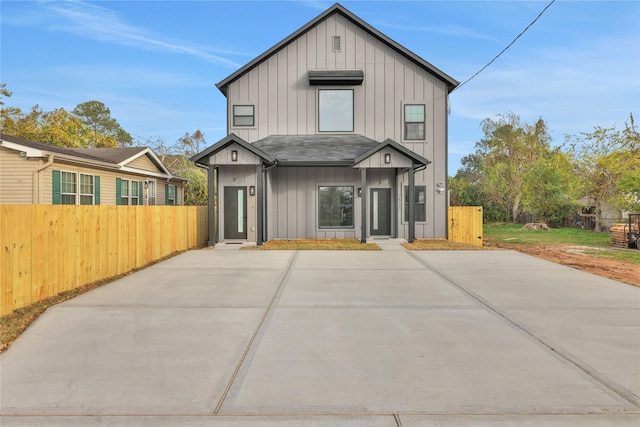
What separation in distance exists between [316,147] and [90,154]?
12688 millimetres

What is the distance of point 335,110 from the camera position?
58.4ft

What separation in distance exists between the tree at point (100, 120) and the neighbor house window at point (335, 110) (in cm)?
4612

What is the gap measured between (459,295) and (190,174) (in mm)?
33165

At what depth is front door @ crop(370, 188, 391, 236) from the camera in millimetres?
17359

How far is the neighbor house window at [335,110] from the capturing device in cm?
1764

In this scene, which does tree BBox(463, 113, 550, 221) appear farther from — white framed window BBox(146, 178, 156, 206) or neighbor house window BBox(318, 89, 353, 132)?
white framed window BBox(146, 178, 156, 206)

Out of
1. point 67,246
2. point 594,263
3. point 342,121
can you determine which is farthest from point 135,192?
point 594,263

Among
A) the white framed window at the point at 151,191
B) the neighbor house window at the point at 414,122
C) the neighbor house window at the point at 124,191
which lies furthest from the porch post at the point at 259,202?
the white framed window at the point at 151,191

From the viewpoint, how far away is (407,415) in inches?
119

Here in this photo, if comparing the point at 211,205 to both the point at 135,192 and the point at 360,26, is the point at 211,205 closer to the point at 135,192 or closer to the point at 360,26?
the point at 135,192

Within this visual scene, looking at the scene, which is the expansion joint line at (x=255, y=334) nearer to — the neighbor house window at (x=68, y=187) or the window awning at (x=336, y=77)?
the window awning at (x=336, y=77)

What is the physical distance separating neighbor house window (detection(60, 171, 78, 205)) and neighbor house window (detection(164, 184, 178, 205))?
369 inches

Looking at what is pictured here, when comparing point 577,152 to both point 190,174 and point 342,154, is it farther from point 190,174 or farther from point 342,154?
point 190,174

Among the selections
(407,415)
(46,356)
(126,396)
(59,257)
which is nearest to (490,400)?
(407,415)
